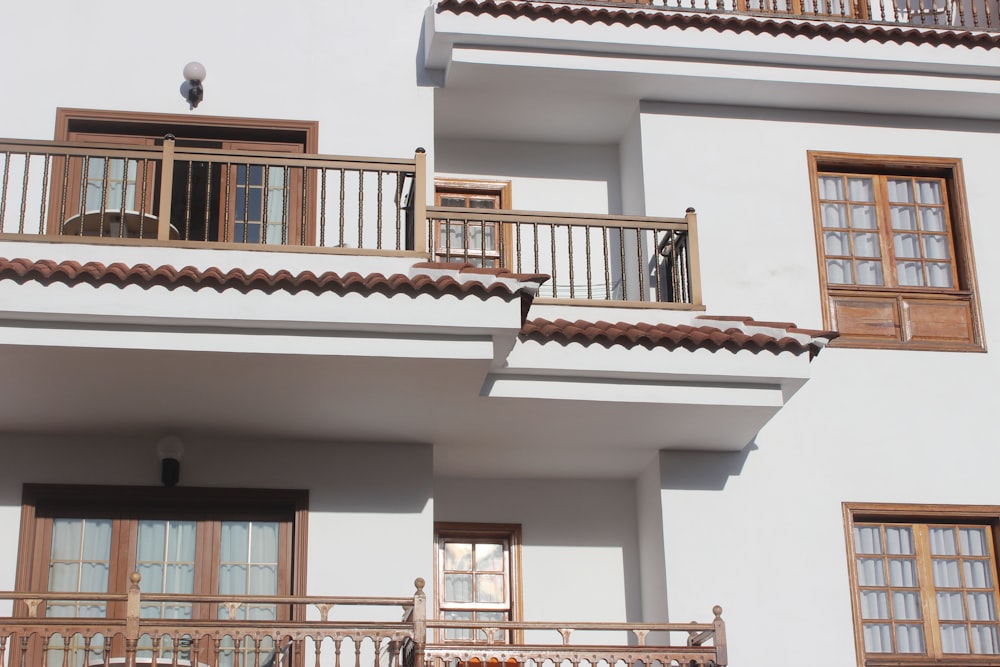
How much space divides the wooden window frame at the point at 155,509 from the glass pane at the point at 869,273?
5081 millimetres

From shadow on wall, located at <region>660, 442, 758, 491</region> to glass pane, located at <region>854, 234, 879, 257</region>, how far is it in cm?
Answer: 216

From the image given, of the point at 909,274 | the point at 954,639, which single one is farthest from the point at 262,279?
the point at 954,639

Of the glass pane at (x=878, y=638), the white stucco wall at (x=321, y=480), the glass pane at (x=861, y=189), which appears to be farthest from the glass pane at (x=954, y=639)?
the white stucco wall at (x=321, y=480)

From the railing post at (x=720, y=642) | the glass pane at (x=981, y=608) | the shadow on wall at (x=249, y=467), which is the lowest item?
the railing post at (x=720, y=642)

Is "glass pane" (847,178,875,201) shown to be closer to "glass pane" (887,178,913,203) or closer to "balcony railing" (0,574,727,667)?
"glass pane" (887,178,913,203)

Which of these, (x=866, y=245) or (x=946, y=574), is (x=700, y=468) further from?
(x=866, y=245)

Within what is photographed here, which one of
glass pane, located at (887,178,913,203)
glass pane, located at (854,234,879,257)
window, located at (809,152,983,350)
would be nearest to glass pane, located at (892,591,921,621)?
window, located at (809,152,983,350)

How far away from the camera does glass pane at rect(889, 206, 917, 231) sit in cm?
1249

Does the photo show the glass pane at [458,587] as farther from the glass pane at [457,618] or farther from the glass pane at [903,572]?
the glass pane at [903,572]

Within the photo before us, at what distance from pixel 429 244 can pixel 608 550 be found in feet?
9.75

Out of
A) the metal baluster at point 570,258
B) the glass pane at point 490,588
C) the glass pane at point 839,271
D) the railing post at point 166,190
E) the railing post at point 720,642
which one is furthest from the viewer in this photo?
the glass pane at point 839,271

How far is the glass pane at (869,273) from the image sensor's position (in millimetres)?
12195

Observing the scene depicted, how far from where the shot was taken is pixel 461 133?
12.9m

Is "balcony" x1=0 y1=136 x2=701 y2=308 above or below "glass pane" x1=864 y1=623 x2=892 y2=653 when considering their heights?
above
